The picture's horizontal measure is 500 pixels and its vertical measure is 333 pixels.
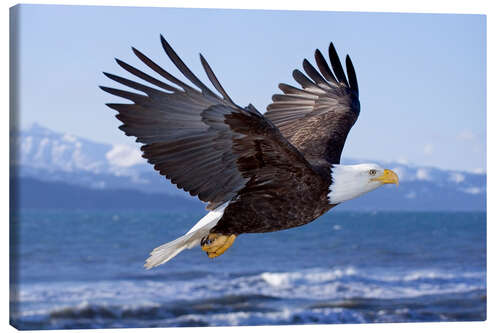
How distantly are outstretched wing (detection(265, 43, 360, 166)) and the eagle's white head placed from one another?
651mm

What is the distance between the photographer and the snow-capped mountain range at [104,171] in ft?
23.0

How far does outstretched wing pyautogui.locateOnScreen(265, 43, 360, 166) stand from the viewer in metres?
4.23

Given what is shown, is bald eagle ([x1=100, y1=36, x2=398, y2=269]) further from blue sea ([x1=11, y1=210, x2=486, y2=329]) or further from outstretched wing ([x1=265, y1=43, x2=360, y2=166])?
blue sea ([x1=11, y1=210, x2=486, y2=329])

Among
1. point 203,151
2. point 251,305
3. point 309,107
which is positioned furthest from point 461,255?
point 203,151

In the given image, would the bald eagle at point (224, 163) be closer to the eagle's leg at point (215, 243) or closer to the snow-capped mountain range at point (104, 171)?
the eagle's leg at point (215, 243)

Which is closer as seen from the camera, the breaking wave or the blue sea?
the breaking wave

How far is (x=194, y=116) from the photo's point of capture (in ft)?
10.3

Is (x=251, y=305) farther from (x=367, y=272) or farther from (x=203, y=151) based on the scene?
(x=203, y=151)

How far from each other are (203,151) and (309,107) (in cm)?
148

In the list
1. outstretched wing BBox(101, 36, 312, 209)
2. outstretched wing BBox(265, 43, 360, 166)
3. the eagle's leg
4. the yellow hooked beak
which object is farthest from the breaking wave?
outstretched wing BBox(101, 36, 312, 209)

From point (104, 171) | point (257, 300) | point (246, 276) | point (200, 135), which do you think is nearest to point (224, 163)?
point (200, 135)

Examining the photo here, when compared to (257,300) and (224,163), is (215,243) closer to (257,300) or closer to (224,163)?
(224,163)

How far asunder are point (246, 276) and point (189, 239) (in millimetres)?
7291

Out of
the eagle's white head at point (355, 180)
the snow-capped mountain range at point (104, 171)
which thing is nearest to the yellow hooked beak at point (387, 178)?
the eagle's white head at point (355, 180)
